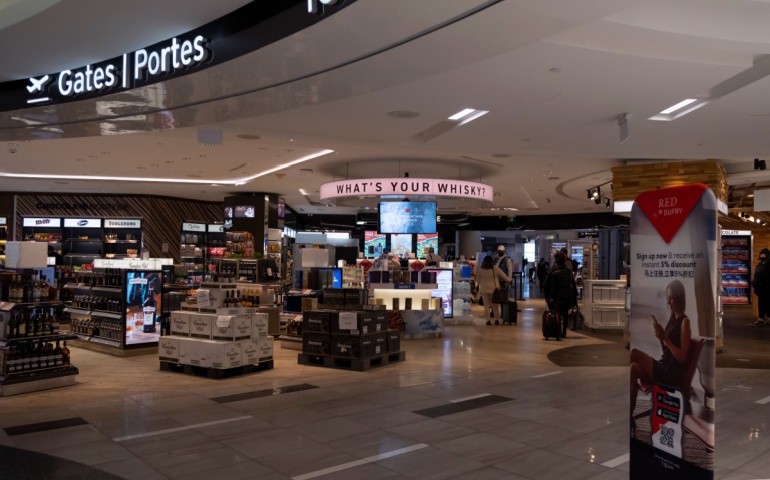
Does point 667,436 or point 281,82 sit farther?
point 281,82

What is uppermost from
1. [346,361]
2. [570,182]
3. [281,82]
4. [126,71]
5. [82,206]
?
[570,182]

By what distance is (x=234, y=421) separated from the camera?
5379mm

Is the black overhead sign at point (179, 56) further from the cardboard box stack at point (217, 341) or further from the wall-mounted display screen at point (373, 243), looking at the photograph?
the wall-mounted display screen at point (373, 243)

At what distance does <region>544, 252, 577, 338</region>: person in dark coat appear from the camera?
37.9ft

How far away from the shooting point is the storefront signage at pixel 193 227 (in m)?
19.6

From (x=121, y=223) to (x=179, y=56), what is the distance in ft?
50.7

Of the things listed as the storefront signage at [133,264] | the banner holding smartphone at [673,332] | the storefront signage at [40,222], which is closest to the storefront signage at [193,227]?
the storefront signage at [40,222]

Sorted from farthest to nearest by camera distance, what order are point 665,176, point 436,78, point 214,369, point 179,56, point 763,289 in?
point 763,289 < point 665,176 < point 214,369 < point 436,78 < point 179,56

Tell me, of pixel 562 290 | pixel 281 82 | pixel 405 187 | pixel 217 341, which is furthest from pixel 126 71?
pixel 562 290

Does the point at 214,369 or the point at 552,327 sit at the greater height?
the point at 552,327

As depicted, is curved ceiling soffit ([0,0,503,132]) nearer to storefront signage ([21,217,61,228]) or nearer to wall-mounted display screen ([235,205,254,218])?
wall-mounted display screen ([235,205,254,218])

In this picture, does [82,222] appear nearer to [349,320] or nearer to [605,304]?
[349,320]

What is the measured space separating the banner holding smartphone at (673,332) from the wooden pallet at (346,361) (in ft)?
15.8

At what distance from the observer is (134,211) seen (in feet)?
60.7
